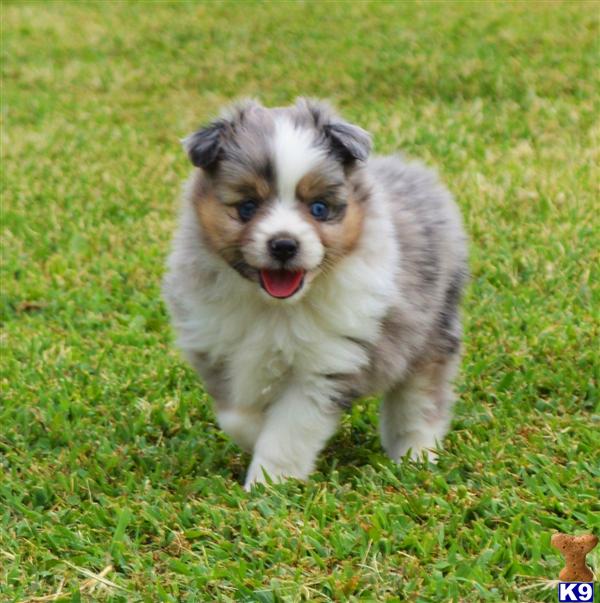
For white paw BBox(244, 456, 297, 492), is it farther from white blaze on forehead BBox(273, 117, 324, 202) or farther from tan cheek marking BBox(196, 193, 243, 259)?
white blaze on forehead BBox(273, 117, 324, 202)

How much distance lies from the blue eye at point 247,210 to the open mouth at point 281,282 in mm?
211

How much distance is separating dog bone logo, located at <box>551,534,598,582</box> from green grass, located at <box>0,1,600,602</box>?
0.32 feet

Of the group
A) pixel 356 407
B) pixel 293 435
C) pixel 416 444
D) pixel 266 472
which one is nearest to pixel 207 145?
pixel 293 435

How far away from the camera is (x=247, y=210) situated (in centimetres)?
452

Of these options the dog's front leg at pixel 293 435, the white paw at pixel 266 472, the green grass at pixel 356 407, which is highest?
the dog's front leg at pixel 293 435

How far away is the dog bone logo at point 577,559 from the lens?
3775 millimetres

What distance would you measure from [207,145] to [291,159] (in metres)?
0.40

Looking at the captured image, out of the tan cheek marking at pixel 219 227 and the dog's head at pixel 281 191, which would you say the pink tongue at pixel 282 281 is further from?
the tan cheek marking at pixel 219 227

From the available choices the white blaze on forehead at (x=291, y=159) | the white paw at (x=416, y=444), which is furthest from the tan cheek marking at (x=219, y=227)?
the white paw at (x=416, y=444)

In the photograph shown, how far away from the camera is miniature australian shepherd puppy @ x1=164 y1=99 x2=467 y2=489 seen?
14.6ft

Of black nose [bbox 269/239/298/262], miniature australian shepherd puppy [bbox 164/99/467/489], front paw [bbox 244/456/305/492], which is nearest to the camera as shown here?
black nose [bbox 269/239/298/262]

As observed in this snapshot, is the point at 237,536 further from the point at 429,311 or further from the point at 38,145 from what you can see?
the point at 38,145

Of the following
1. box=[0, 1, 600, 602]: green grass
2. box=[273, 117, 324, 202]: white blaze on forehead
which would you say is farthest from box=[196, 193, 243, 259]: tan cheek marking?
box=[0, 1, 600, 602]: green grass

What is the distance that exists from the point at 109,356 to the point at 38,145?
4643 millimetres
